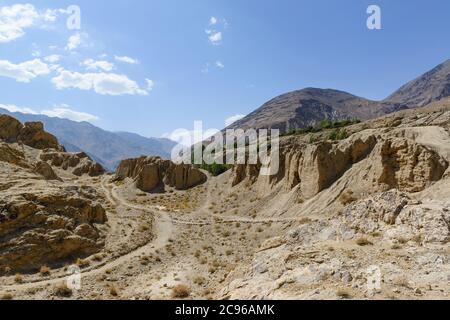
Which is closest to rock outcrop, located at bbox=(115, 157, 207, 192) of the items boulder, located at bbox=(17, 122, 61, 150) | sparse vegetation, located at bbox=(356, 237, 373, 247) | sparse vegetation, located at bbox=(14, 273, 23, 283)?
boulder, located at bbox=(17, 122, 61, 150)

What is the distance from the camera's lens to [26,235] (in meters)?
22.5

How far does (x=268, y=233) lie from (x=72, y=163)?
7303cm

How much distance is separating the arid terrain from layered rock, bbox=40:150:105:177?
1308 inches

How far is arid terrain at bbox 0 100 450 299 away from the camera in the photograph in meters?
11.9

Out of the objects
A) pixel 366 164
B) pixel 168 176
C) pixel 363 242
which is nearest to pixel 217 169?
pixel 168 176

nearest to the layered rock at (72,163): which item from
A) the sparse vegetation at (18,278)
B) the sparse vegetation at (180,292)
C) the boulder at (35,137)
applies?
the boulder at (35,137)

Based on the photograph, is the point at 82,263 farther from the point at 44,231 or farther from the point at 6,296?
the point at 6,296

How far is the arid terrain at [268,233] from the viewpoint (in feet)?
39.0

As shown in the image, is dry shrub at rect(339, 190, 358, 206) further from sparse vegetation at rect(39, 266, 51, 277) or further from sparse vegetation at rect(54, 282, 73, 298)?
sparse vegetation at rect(39, 266, 51, 277)

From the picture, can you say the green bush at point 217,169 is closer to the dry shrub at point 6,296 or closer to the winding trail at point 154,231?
the winding trail at point 154,231

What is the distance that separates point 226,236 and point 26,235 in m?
17.1
